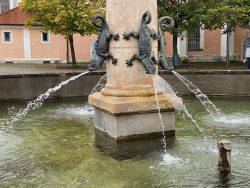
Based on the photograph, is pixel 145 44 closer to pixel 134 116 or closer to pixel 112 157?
A: pixel 134 116

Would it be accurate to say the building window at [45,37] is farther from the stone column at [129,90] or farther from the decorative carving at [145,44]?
the decorative carving at [145,44]

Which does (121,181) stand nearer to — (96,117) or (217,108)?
(96,117)

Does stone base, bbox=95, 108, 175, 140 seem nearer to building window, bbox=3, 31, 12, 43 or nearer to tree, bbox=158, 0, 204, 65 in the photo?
tree, bbox=158, 0, 204, 65

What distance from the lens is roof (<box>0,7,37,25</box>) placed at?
44522mm

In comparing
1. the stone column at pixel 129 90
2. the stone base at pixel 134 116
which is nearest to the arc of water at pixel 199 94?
the stone base at pixel 134 116

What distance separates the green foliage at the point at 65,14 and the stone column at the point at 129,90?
2156cm

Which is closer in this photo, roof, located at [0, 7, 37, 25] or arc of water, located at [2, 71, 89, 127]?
arc of water, located at [2, 71, 89, 127]

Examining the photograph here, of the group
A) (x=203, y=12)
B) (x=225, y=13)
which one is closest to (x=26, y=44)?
(x=203, y=12)

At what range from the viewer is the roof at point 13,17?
44.5 m

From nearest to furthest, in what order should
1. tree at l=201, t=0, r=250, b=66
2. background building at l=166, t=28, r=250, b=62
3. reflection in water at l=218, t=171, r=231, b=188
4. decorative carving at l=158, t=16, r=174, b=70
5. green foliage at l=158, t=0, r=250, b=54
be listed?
reflection in water at l=218, t=171, r=231, b=188
decorative carving at l=158, t=16, r=174, b=70
tree at l=201, t=0, r=250, b=66
green foliage at l=158, t=0, r=250, b=54
background building at l=166, t=28, r=250, b=62

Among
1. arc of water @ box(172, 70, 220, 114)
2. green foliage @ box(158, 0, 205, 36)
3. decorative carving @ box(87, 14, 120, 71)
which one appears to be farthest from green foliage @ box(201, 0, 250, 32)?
decorative carving @ box(87, 14, 120, 71)

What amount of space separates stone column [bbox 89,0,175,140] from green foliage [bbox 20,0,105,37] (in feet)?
70.7

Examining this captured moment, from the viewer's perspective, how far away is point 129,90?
950 cm

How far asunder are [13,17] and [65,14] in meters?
→ 16.2
